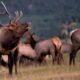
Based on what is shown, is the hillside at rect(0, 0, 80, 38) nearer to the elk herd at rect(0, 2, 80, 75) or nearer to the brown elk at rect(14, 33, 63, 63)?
the brown elk at rect(14, 33, 63, 63)

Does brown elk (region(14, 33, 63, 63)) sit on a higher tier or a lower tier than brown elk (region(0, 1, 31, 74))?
lower

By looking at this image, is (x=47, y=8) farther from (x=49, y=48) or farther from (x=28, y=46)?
(x=49, y=48)

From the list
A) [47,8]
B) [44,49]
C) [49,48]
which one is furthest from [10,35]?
[47,8]

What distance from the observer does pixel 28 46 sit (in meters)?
27.9

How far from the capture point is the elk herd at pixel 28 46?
20.5 m

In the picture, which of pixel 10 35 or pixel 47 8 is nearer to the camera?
pixel 10 35

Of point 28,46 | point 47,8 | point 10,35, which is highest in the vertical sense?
point 10,35

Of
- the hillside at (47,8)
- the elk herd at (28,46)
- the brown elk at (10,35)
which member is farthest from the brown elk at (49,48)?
the hillside at (47,8)

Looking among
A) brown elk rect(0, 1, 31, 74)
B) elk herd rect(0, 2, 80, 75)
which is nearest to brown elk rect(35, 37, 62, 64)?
elk herd rect(0, 2, 80, 75)

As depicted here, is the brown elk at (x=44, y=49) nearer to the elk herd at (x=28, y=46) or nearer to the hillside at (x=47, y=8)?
the elk herd at (x=28, y=46)

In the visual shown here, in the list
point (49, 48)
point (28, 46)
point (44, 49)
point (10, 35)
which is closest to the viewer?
point (10, 35)

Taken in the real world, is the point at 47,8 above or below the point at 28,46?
below

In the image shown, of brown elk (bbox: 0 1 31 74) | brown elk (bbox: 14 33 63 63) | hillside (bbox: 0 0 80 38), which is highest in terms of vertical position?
brown elk (bbox: 0 1 31 74)

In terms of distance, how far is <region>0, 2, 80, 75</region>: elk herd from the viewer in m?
20.5
